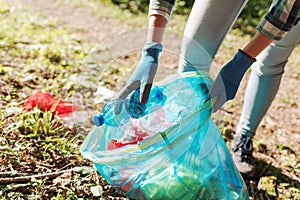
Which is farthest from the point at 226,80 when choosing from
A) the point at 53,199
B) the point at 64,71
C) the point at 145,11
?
the point at 145,11

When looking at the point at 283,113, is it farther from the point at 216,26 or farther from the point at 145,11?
the point at 145,11

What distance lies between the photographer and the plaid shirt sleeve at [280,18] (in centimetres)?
137

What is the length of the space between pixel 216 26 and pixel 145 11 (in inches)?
134

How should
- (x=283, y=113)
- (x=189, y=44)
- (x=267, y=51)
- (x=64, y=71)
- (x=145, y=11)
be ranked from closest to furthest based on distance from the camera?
(x=189, y=44)
(x=267, y=51)
(x=64, y=71)
(x=283, y=113)
(x=145, y=11)

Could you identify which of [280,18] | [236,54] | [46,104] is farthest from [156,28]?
[46,104]

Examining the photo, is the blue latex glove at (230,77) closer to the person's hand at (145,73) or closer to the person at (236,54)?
→ the person at (236,54)

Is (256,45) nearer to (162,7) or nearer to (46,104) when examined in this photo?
(162,7)

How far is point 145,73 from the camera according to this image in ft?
4.67

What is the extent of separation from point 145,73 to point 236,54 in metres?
0.32

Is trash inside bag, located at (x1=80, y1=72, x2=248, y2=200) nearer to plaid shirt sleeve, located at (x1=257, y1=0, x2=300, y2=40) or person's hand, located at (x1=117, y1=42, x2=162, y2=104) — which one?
person's hand, located at (x1=117, y1=42, x2=162, y2=104)

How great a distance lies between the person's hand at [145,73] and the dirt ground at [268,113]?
1.50ft

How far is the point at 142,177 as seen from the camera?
1.45 meters

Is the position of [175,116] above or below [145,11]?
above

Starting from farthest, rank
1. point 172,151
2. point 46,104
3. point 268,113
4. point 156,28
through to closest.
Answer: point 268,113, point 46,104, point 156,28, point 172,151
